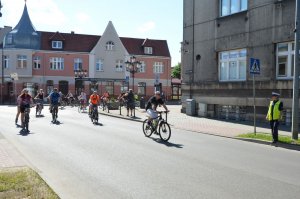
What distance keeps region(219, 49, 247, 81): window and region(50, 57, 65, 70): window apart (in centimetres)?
3615

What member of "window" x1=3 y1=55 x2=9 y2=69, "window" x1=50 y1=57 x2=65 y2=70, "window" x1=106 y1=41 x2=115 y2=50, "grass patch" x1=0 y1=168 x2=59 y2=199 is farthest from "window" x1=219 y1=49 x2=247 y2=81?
"window" x1=3 y1=55 x2=9 y2=69

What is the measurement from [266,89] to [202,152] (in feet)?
31.4

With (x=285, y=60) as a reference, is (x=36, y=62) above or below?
above

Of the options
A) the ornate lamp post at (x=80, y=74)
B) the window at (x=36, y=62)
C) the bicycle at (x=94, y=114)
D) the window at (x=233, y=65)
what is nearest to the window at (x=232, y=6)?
the window at (x=233, y=65)

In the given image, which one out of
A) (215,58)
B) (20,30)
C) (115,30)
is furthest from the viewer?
(115,30)

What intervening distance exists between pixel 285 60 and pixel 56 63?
135 ft

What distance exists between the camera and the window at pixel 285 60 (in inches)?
727

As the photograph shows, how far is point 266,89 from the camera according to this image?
1945 centimetres

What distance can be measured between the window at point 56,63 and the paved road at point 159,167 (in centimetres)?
4193

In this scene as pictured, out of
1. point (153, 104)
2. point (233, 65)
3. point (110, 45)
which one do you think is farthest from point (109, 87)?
point (153, 104)

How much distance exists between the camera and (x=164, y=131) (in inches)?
542

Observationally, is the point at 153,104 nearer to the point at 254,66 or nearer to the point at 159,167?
the point at 254,66

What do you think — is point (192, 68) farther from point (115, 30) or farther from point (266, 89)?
point (115, 30)

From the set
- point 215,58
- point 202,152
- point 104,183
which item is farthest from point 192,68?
point 104,183
